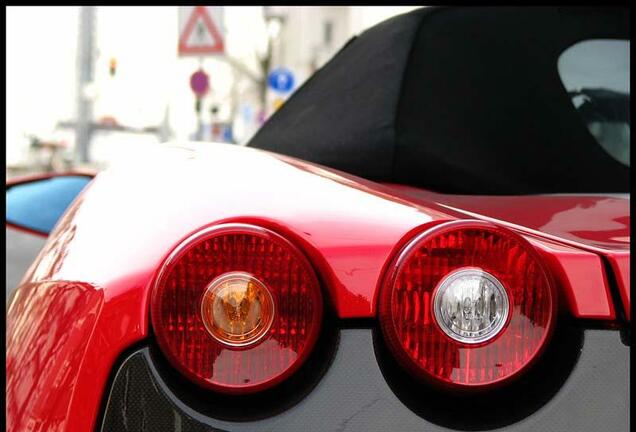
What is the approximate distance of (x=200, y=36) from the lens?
8.59 m

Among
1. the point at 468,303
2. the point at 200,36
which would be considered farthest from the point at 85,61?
the point at 468,303

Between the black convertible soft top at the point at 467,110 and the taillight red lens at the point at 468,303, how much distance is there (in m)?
0.68

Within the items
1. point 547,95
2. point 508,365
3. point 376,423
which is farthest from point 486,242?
point 547,95

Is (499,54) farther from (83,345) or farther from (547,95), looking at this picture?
(83,345)

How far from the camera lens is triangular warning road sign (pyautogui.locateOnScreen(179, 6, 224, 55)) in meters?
8.48

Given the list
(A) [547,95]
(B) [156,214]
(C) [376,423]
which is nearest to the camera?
(C) [376,423]

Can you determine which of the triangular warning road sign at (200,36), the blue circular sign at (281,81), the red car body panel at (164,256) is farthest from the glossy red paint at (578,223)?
the blue circular sign at (281,81)

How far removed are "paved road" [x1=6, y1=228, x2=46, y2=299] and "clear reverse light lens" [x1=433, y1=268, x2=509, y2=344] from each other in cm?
598

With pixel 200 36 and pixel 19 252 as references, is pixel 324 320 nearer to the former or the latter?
pixel 19 252

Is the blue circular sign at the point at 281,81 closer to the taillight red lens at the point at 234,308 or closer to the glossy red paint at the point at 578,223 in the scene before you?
the glossy red paint at the point at 578,223

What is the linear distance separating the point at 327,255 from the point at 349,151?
76 cm

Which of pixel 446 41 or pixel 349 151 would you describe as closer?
pixel 349 151

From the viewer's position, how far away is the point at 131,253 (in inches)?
41.3

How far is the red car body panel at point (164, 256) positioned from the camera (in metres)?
1.01
